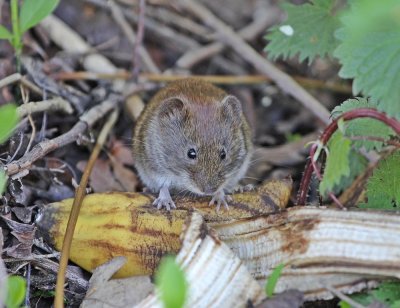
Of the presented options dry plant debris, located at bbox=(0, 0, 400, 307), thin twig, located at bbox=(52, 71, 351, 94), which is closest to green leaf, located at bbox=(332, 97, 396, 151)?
dry plant debris, located at bbox=(0, 0, 400, 307)

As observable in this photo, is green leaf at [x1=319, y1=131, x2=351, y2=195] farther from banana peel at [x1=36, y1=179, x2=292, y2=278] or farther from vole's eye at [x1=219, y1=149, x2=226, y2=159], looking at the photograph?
vole's eye at [x1=219, y1=149, x2=226, y2=159]

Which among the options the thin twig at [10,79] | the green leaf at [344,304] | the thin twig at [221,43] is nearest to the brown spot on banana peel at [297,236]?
the green leaf at [344,304]

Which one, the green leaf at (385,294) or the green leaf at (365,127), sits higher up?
the green leaf at (365,127)

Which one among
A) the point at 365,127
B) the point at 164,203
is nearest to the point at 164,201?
the point at 164,203

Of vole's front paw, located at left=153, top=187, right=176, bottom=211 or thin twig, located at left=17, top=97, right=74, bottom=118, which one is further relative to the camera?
thin twig, located at left=17, top=97, right=74, bottom=118

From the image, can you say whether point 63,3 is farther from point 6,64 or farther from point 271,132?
point 271,132

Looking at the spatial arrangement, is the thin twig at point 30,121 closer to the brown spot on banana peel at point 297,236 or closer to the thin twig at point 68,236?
the thin twig at point 68,236

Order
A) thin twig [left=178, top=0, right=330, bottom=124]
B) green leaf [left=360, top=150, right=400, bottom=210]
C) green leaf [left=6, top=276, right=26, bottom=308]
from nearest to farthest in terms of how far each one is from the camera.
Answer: green leaf [left=6, top=276, right=26, bottom=308] → green leaf [left=360, top=150, right=400, bottom=210] → thin twig [left=178, top=0, right=330, bottom=124]
